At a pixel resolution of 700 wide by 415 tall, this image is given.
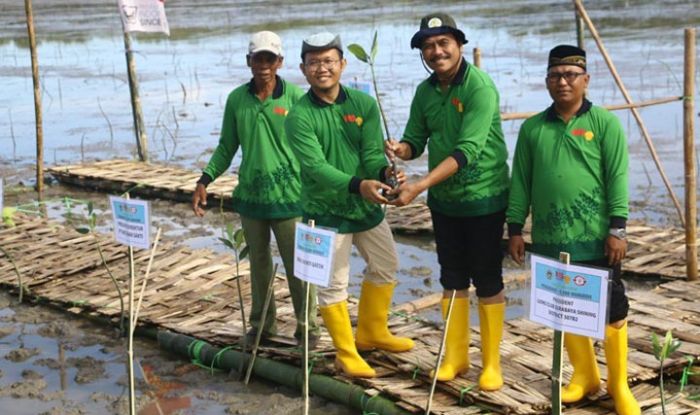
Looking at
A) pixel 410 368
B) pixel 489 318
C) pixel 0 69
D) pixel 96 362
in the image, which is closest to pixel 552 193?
pixel 489 318

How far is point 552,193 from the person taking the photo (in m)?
4.48

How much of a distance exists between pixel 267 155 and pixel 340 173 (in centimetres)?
71

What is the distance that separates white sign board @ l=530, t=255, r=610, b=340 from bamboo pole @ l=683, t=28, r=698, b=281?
3042 millimetres

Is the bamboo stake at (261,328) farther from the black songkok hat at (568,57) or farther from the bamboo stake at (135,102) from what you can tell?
the bamboo stake at (135,102)

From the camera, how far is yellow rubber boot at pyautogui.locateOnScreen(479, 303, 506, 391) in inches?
189

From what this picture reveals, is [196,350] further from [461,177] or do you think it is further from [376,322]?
[461,177]

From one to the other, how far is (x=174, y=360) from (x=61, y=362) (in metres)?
0.60

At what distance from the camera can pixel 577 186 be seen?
443cm

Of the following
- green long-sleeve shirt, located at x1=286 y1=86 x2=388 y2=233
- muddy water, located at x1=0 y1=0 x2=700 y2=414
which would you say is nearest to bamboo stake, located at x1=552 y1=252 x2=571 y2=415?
green long-sleeve shirt, located at x1=286 y1=86 x2=388 y2=233

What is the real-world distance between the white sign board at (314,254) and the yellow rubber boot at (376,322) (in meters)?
0.76

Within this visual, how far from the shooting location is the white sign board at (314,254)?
14.3 ft

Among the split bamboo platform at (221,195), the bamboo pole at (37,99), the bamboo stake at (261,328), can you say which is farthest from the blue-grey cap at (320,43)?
the bamboo pole at (37,99)

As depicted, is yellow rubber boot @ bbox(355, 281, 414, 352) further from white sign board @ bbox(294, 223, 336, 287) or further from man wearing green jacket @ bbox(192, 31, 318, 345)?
white sign board @ bbox(294, 223, 336, 287)

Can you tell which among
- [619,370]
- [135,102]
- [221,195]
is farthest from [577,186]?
[135,102]
